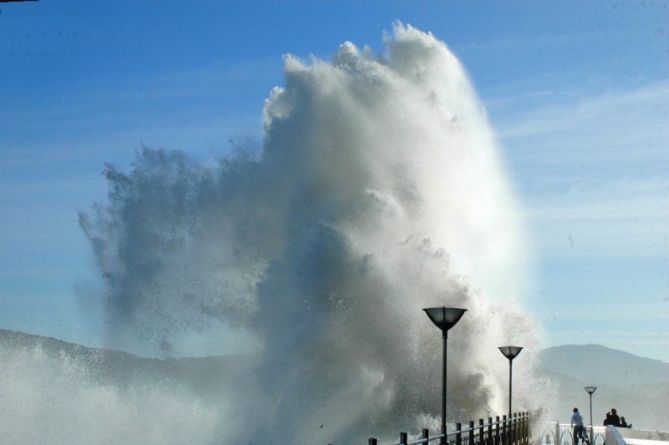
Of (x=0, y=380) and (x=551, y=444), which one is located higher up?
(x=0, y=380)

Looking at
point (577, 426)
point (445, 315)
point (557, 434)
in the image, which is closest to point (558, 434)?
point (557, 434)

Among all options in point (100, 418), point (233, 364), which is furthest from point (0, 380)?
point (233, 364)

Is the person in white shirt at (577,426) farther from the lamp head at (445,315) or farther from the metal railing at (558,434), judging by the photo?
the lamp head at (445,315)

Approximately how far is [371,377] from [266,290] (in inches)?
276

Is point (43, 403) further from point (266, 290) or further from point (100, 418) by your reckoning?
point (266, 290)

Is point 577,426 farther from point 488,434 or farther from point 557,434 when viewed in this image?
point 488,434

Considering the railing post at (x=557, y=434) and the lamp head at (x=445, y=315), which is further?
the railing post at (x=557, y=434)


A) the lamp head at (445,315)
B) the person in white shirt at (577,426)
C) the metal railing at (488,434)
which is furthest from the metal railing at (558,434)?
the lamp head at (445,315)

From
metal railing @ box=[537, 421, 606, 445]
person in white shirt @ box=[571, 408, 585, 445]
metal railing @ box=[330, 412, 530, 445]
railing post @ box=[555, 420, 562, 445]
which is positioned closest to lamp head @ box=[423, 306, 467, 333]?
metal railing @ box=[330, 412, 530, 445]

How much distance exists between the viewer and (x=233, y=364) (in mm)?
55344

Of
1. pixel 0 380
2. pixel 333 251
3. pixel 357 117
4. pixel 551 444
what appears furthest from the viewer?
pixel 0 380

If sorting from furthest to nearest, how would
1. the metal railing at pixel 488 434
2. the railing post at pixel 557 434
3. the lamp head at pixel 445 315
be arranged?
the railing post at pixel 557 434 → the lamp head at pixel 445 315 → the metal railing at pixel 488 434

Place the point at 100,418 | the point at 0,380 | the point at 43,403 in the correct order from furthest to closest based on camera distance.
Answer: the point at 0,380, the point at 43,403, the point at 100,418

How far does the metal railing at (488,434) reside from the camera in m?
17.7
